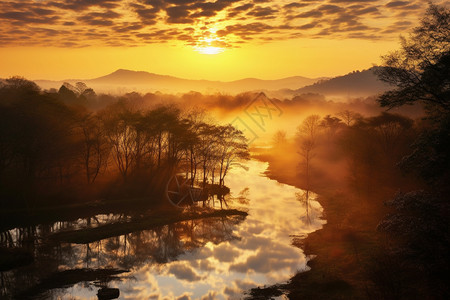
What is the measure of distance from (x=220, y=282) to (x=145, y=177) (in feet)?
150

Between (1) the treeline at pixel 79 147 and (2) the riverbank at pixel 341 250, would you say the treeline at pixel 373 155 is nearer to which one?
(2) the riverbank at pixel 341 250

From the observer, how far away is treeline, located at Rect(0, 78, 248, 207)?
6084cm

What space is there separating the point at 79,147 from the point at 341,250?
5230 cm

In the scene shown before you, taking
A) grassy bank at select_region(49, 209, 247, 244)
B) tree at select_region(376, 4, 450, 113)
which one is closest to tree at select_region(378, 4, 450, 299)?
tree at select_region(376, 4, 450, 113)

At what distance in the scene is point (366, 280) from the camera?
106 feet

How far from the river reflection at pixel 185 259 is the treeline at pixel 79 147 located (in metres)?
16.3

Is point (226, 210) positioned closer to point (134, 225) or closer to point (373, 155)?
point (134, 225)

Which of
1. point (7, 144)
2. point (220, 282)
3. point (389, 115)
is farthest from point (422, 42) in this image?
point (7, 144)

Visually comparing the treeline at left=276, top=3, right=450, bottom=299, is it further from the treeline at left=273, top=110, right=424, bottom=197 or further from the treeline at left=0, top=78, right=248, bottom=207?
the treeline at left=0, top=78, right=248, bottom=207

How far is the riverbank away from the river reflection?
1.89 m

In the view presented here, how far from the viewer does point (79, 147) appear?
7194cm

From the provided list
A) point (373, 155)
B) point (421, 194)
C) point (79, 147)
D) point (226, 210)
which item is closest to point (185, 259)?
point (226, 210)

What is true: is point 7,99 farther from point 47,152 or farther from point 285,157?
point 285,157

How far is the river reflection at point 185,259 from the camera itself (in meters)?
32.7
